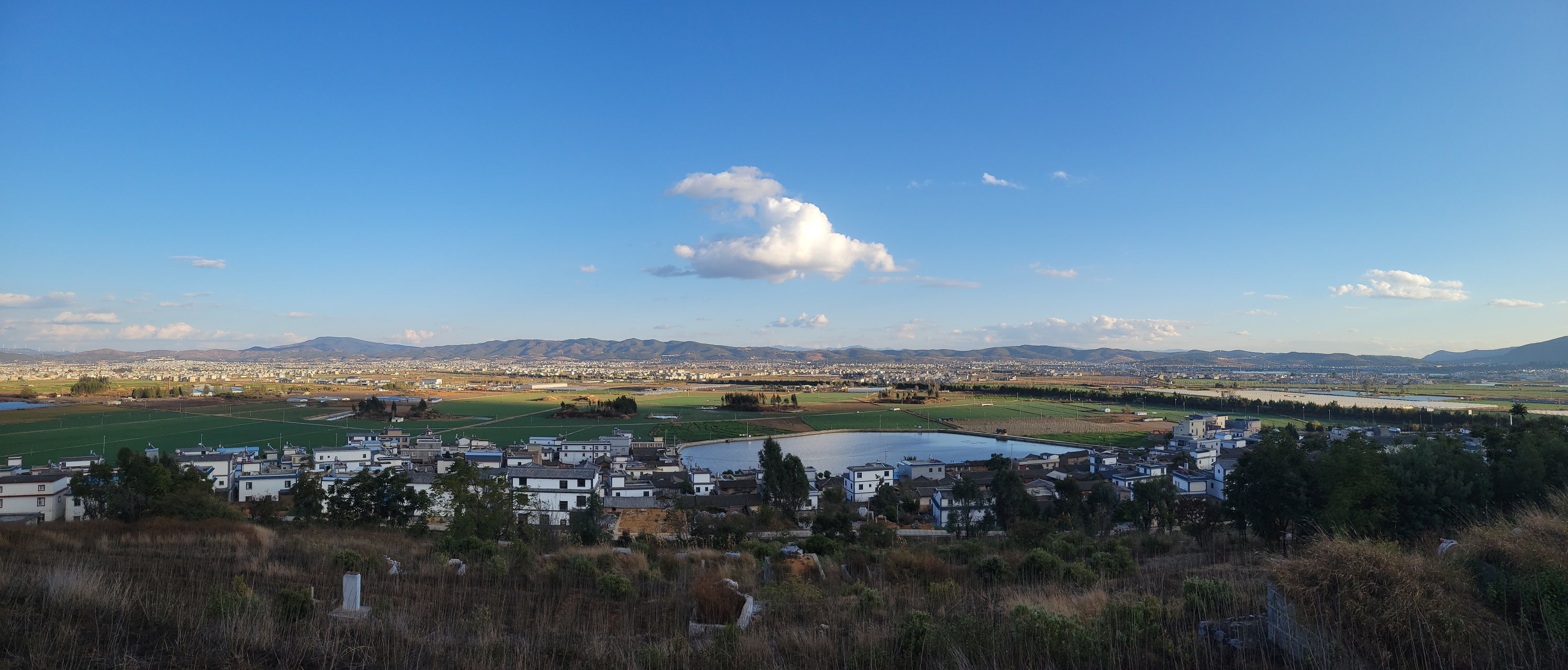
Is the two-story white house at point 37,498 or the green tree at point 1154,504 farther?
the two-story white house at point 37,498

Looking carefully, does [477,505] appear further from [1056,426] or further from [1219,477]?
[1056,426]

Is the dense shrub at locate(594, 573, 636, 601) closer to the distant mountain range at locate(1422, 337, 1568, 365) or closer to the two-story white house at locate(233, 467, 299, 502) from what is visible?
the two-story white house at locate(233, 467, 299, 502)

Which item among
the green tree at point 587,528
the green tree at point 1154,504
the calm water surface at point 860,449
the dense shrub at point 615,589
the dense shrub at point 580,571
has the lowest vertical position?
the calm water surface at point 860,449

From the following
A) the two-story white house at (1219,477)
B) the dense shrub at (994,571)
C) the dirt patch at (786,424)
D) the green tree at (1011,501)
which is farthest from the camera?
the dirt patch at (786,424)

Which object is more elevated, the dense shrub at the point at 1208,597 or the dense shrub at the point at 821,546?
the dense shrub at the point at 1208,597

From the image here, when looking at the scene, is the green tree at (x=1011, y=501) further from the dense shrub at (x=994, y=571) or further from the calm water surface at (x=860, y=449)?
the calm water surface at (x=860, y=449)

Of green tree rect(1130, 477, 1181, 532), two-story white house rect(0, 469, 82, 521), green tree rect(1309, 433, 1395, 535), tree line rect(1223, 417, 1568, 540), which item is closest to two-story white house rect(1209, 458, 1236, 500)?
green tree rect(1130, 477, 1181, 532)

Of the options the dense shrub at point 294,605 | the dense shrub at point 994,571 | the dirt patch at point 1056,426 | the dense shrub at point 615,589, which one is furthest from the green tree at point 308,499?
the dirt patch at point 1056,426

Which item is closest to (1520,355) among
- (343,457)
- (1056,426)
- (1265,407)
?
(1265,407)
